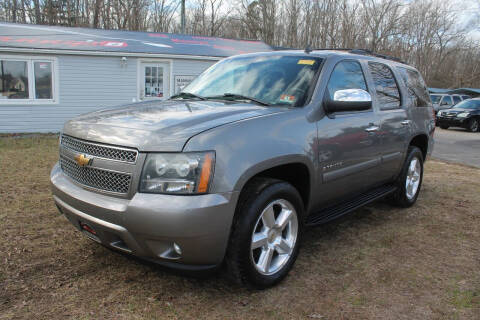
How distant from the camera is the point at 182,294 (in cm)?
285

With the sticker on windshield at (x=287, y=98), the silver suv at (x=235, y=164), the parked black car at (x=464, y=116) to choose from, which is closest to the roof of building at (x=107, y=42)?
the silver suv at (x=235, y=164)

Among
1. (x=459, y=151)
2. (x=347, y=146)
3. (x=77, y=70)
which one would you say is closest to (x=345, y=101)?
(x=347, y=146)

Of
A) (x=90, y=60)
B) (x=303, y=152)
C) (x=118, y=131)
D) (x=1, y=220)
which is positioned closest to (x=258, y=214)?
(x=303, y=152)

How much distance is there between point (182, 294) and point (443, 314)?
74.5 inches

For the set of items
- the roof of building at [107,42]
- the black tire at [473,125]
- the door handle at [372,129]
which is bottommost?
the black tire at [473,125]

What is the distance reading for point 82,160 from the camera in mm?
2742

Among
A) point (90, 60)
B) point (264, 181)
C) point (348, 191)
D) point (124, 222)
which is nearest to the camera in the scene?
point (124, 222)

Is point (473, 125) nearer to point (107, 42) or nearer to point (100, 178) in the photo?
point (107, 42)

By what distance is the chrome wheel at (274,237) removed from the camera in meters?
2.85

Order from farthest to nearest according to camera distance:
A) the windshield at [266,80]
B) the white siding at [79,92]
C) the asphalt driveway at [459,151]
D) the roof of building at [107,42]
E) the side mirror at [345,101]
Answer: the white siding at [79,92] < the roof of building at [107,42] < the asphalt driveway at [459,151] < the windshield at [266,80] < the side mirror at [345,101]

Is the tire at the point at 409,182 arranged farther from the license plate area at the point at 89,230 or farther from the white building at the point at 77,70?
the white building at the point at 77,70

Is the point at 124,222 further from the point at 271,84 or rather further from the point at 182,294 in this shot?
the point at 271,84

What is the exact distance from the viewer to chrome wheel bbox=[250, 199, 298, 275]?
112 inches

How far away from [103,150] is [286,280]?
176 cm
